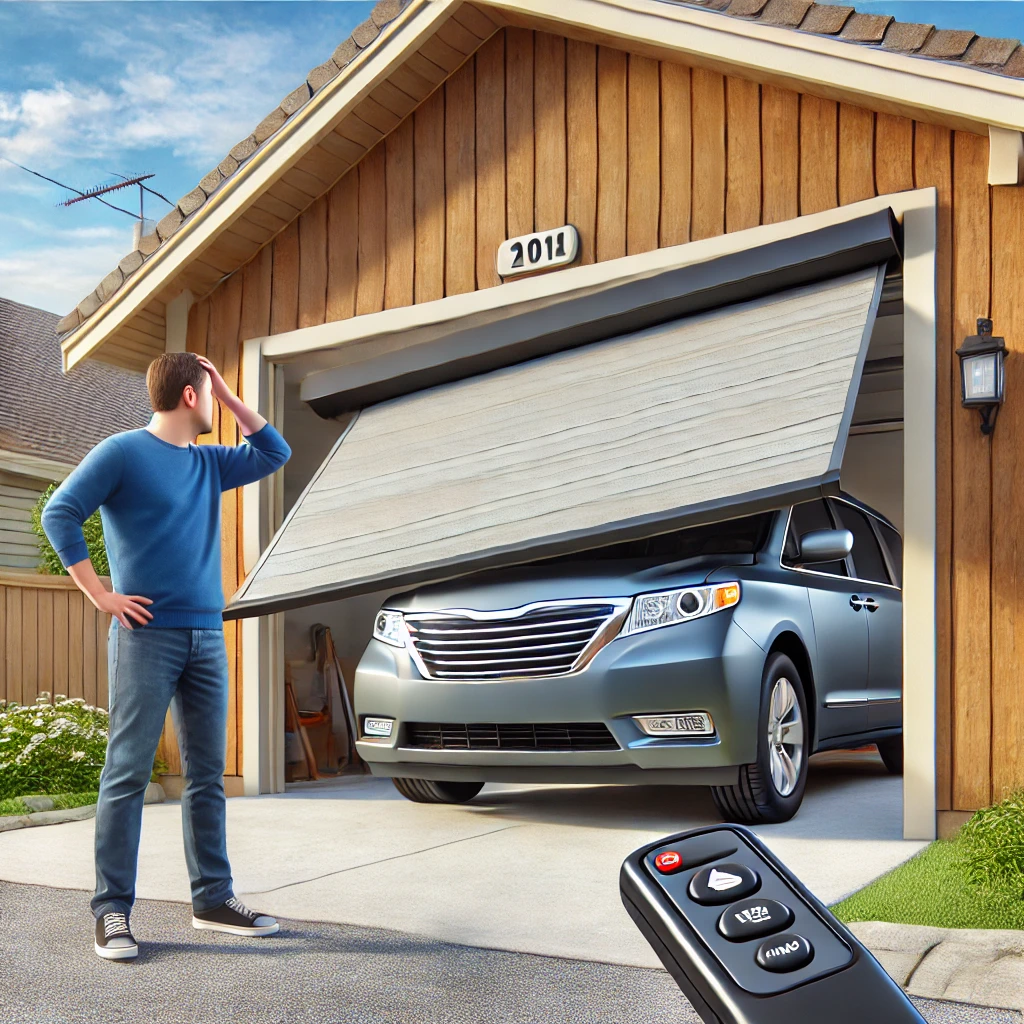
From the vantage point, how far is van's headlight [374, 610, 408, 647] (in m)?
6.19

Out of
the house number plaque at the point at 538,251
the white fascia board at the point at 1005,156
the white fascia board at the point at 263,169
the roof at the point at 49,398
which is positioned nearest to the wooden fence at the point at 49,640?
the white fascia board at the point at 263,169

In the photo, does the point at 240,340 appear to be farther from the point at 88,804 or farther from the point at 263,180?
the point at 88,804

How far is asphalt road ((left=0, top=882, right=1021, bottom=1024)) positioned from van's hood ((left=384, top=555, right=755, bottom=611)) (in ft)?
7.07

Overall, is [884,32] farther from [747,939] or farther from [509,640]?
[747,939]

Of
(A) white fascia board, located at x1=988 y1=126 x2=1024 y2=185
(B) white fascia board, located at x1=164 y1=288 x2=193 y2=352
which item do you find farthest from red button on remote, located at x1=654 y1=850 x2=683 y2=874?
(B) white fascia board, located at x1=164 y1=288 x2=193 y2=352

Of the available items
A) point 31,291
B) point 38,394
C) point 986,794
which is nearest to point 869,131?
point 986,794

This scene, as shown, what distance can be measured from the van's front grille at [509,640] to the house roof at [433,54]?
3.04 m

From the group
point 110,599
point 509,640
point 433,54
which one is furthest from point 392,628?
point 433,54

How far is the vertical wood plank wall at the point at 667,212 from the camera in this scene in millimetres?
5473

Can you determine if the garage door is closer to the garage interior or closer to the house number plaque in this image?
the house number plaque

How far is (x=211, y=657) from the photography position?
4066 millimetres

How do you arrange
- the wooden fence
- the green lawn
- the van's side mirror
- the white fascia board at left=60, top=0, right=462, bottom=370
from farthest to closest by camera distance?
1. the wooden fence
2. the white fascia board at left=60, top=0, right=462, bottom=370
3. the van's side mirror
4. the green lawn

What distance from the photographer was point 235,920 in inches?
157

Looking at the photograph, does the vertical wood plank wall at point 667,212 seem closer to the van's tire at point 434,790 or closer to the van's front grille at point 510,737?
the van's tire at point 434,790
